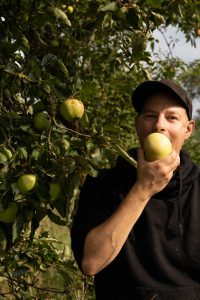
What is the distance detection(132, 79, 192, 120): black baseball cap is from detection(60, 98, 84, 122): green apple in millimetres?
244

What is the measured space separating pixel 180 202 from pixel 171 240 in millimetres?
152

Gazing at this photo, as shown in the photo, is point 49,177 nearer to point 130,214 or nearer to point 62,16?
point 130,214

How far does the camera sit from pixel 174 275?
5.45 feet

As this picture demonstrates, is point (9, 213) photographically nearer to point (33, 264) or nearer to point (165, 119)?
point (165, 119)

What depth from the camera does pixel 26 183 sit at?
1590 mm

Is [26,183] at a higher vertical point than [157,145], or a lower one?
lower

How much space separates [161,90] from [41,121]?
49 cm

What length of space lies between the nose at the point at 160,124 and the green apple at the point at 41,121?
40 cm

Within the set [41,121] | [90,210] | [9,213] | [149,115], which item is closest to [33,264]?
[9,213]

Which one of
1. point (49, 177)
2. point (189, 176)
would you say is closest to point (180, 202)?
point (189, 176)

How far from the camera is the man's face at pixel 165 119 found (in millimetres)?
1707

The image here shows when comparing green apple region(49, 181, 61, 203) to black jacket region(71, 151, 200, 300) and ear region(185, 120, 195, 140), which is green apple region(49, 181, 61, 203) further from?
ear region(185, 120, 195, 140)

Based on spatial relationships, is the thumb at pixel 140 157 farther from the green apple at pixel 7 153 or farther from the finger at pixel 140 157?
the green apple at pixel 7 153

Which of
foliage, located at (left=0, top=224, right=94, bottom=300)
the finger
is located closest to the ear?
the finger
